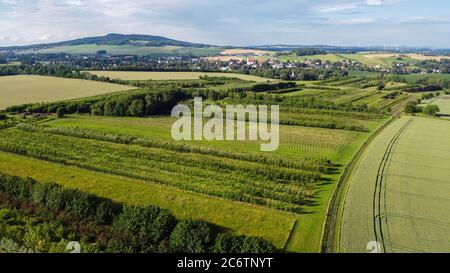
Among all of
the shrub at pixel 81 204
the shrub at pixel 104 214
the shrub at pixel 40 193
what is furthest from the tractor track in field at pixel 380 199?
the shrub at pixel 40 193

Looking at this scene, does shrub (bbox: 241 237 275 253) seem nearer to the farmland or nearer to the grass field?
the farmland

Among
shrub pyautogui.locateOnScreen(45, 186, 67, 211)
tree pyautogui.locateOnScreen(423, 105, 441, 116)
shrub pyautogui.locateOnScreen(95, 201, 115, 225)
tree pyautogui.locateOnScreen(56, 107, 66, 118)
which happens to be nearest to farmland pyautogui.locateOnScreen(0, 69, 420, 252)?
tree pyautogui.locateOnScreen(56, 107, 66, 118)

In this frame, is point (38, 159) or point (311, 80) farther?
point (311, 80)

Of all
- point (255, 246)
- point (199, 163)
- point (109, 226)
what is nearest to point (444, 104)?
point (199, 163)

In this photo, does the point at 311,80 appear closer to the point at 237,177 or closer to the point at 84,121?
the point at 84,121

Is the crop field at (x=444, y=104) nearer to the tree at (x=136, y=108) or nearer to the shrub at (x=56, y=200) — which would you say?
the tree at (x=136, y=108)
